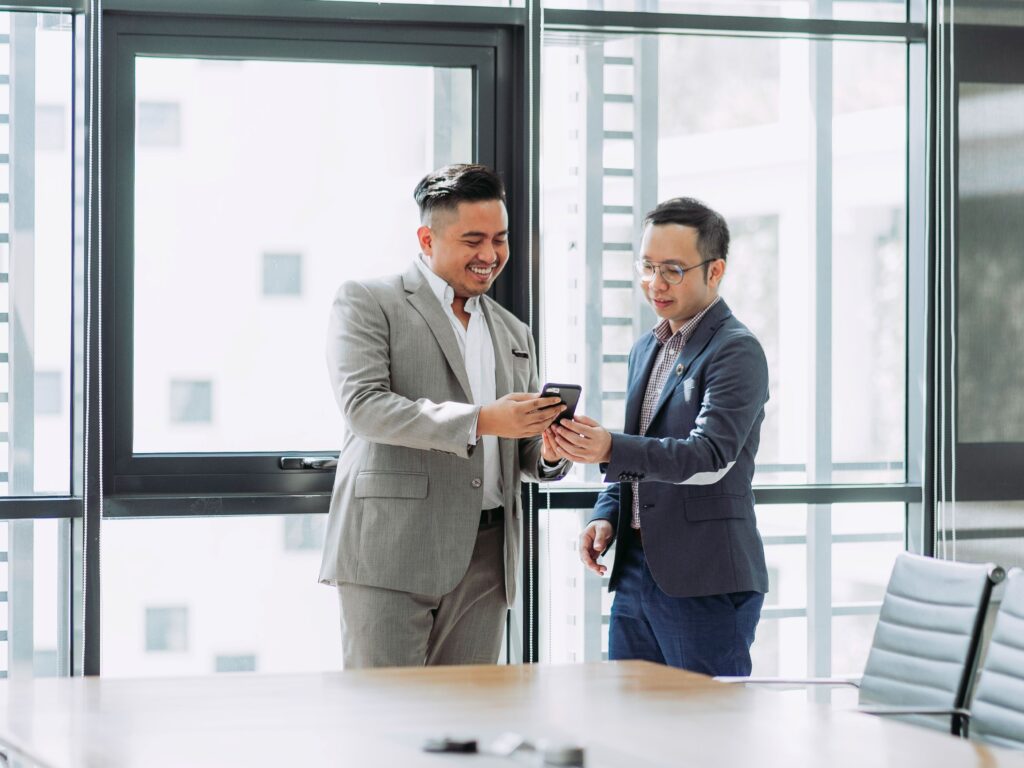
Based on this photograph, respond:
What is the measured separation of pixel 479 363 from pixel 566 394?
369 mm

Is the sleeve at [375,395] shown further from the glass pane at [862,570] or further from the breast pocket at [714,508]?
the glass pane at [862,570]

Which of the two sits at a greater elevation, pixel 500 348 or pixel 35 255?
pixel 35 255

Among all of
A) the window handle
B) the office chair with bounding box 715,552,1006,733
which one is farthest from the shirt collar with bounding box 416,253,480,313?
the office chair with bounding box 715,552,1006,733

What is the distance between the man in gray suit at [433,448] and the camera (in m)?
3.62

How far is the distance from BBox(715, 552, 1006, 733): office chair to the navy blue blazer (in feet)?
1.50

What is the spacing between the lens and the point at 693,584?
3637 mm

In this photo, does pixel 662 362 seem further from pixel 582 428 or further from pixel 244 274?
pixel 244 274

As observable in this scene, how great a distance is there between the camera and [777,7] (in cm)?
475

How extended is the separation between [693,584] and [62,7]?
8.89 ft

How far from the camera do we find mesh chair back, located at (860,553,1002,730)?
9.99ft

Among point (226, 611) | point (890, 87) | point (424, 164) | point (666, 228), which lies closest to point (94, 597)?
point (226, 611)

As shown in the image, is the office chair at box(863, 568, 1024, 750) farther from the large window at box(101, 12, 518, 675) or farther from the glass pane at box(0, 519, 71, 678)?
the glass pane at box(0, 519, 71, 678)

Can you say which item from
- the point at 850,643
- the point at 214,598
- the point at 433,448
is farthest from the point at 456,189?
the point at 850,643

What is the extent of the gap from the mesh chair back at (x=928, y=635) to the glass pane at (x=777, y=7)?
2.26 metres
